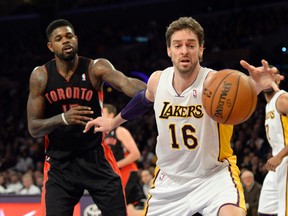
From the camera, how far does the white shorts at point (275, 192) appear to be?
21.7 ft

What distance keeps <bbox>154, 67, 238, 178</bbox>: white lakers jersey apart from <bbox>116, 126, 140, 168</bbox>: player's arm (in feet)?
9.50

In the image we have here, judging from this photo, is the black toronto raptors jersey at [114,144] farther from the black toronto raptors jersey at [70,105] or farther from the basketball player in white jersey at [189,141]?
the basketball player in white jersey at [189,141]

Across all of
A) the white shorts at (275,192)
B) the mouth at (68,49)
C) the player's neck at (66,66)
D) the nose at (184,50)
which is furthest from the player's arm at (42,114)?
the white shorts at (275,192)

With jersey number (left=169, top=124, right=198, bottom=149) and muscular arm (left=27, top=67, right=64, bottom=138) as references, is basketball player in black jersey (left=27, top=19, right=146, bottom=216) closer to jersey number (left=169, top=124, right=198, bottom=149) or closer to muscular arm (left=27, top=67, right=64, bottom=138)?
muscular arm (left=27, top=67, right=64, bottom=138)

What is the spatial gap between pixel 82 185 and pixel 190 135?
46.5 inches

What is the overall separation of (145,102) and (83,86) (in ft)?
2.20

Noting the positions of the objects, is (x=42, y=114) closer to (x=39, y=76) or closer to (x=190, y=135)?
(x=39, y=76)

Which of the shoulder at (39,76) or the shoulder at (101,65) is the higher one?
the shoulder at (101,65)

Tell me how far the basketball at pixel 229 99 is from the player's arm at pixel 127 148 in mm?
3249

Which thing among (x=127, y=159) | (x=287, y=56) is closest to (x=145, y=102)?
(x=127, y=159)

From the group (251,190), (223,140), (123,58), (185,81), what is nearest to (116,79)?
(185,81)

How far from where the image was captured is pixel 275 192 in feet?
22.7

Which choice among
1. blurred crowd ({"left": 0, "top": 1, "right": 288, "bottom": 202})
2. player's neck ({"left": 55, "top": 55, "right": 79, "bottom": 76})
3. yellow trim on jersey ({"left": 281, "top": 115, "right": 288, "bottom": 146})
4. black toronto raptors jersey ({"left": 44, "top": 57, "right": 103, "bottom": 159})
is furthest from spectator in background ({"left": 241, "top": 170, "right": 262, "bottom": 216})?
player's neck ({"left": 55, "top": 55, "right": 79, "bottom": 76})

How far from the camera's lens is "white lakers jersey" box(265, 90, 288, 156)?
6.81 meters
